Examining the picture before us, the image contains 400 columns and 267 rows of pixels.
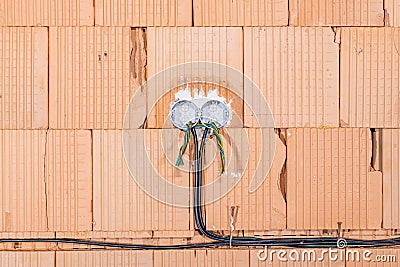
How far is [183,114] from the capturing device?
1.68 meters

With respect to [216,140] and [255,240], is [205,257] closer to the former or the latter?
[255,240]

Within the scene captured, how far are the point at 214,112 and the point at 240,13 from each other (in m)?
0.33

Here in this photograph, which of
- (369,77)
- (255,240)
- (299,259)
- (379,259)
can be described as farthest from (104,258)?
(369,77)

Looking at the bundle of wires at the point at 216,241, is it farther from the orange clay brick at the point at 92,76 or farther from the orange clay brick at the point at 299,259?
the orange clay brick at the point at 92,76

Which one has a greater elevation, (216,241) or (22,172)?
(22,172)

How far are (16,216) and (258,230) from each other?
2.53 feet

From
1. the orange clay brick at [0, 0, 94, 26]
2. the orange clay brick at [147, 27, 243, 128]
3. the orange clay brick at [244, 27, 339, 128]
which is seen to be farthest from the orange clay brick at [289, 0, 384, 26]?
the orange clay brick at [0, 0, 94, 26]

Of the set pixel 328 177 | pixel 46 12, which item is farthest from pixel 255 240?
pixel 46 12

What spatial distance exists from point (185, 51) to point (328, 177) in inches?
24.0

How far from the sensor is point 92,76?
1.68 metres

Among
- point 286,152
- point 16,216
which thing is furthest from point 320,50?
point 16,216

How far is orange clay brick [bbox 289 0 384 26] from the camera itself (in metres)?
1.70

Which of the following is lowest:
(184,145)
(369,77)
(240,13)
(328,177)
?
(328,177)

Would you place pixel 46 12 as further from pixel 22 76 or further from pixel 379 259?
pixel 379 259
